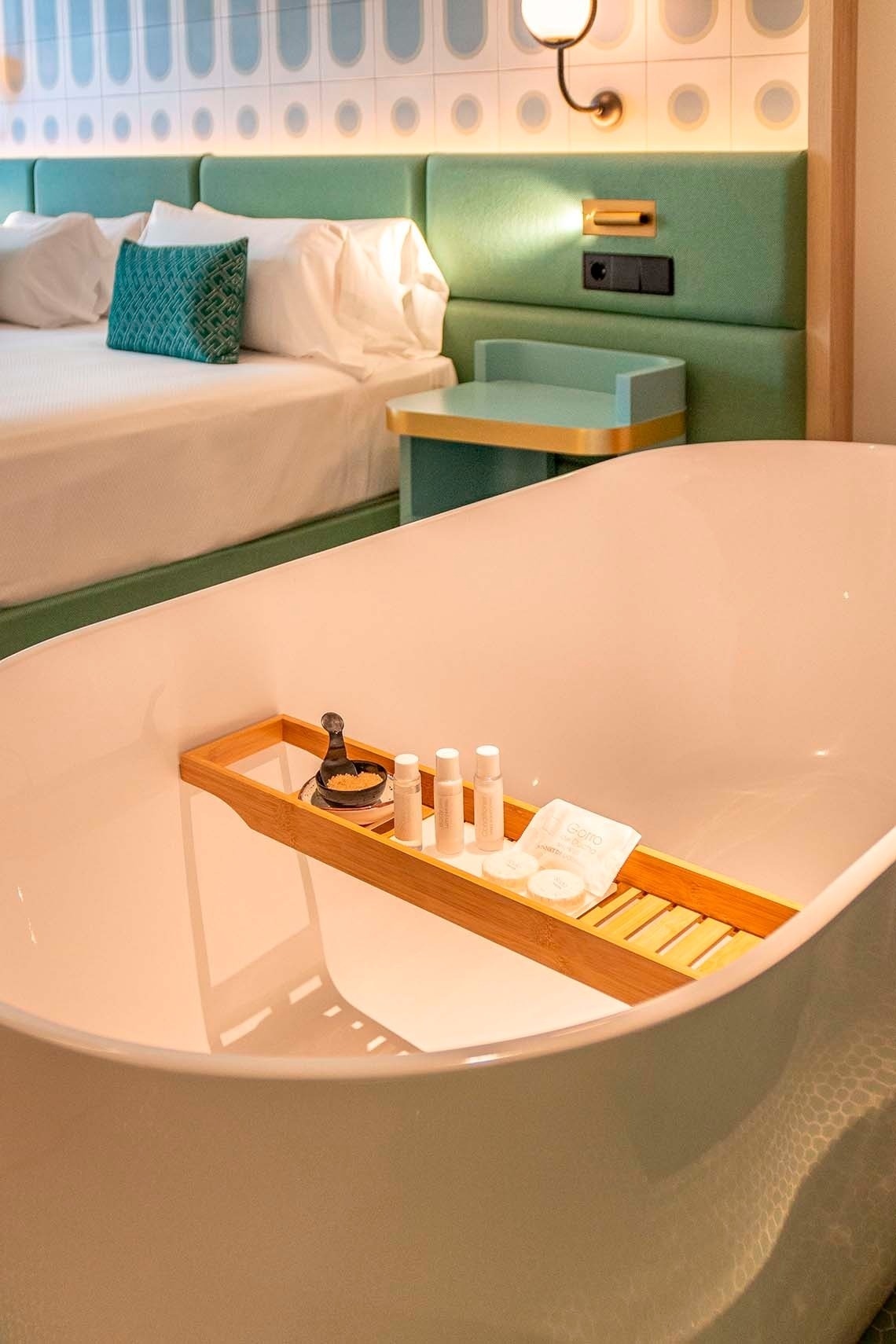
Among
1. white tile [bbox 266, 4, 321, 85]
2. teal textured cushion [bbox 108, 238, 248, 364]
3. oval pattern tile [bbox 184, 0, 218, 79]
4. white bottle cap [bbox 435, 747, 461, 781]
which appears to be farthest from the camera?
oval pattern tile [bbox 184, 0, 218, 79]

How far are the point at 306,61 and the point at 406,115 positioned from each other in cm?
43

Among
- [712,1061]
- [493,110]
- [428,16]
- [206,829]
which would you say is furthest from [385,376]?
[712,1061]

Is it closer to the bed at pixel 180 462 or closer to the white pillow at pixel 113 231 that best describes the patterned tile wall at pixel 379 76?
the bed at pixel 180 462

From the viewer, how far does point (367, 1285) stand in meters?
0.89

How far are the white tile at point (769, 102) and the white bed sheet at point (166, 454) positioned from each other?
3.15 feet

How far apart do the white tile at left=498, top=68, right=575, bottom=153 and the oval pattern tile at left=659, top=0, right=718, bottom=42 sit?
1.06ft

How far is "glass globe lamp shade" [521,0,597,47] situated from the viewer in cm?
299

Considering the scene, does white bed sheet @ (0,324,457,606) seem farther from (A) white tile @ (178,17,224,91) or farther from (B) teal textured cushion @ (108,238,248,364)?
(A) white tile @ (178,17,224,91)

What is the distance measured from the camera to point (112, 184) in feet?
14.4

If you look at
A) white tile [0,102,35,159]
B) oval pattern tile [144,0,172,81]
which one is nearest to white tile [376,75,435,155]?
oval pattern tile [144,0,172,81]

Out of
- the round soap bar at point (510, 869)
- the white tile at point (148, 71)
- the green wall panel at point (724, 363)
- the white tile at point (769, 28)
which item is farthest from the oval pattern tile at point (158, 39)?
the round soap bar at point (510, 869)

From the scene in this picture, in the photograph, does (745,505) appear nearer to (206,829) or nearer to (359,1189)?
(206,829)

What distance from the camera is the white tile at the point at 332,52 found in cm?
366

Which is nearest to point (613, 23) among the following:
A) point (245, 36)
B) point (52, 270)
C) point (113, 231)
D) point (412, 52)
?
point (412, 52)
